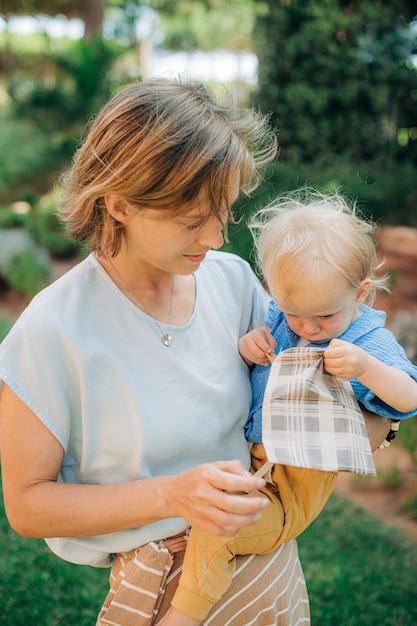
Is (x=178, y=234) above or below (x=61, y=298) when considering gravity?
above

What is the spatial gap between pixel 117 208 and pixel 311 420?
0.71 meters

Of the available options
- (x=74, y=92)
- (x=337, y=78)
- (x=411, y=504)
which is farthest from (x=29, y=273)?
(x=74, y=92)

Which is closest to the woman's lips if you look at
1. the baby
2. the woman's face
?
the woman's face

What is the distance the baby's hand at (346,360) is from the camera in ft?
5.29

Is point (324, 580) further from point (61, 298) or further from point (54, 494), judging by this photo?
point (61, 298)

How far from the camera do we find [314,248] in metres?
1.82

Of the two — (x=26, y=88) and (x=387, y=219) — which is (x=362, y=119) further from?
(x=26, y=88)

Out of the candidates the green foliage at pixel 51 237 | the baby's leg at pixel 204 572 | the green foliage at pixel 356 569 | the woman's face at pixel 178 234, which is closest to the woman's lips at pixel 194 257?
the woman's face at pixel 178 234

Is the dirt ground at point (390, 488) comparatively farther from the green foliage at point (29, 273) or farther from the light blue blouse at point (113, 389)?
the green foliage at point (29, 273)

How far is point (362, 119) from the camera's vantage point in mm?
9531

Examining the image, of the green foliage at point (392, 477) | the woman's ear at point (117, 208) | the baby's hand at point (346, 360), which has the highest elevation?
the woman's ear at point (117, 208)

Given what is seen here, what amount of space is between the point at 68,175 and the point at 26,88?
14117 mm

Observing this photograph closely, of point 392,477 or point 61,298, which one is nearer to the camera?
point 61,298

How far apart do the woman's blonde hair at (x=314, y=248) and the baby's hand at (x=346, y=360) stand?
23 cm
